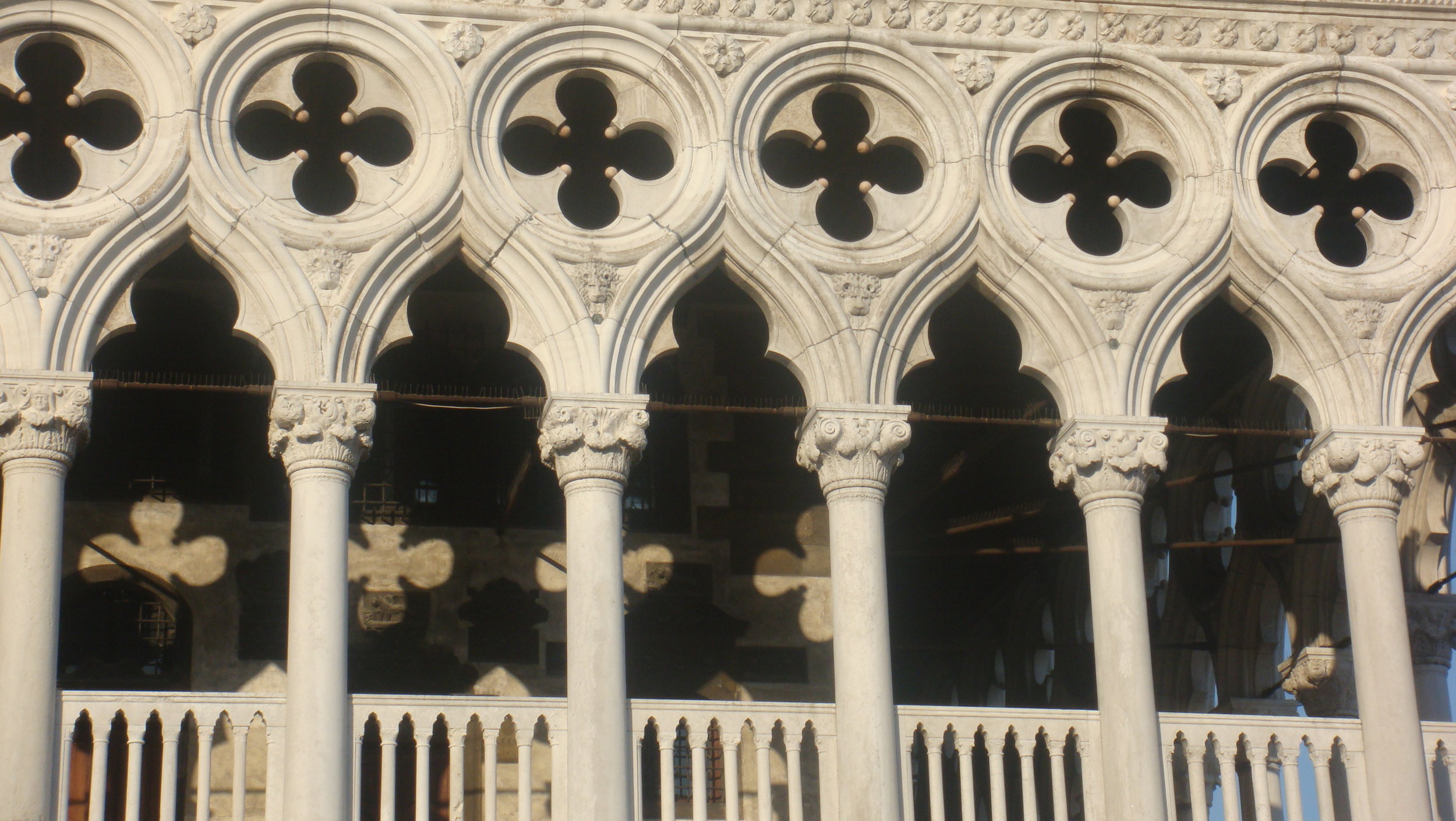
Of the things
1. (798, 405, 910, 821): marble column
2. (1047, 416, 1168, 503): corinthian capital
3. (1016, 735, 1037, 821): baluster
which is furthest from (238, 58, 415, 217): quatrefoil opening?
(1016, 735, 1037, 821): baluster

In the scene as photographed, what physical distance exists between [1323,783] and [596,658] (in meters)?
4.72

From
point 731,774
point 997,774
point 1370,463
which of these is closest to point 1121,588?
point 997,774

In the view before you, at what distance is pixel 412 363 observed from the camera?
1888 centimetres

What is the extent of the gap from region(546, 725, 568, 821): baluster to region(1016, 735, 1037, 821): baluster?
280 cm

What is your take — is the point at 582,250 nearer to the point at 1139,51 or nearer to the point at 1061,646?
the point at 1139,51

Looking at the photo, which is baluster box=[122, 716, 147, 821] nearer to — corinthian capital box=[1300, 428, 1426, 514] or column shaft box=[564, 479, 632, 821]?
column shaft box=[564, 479, 632, 821]

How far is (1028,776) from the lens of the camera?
604 inches

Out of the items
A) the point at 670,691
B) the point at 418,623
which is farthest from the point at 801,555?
the point at 418,623

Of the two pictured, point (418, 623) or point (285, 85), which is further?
point (418, 623)

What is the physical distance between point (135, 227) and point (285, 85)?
1.36 m

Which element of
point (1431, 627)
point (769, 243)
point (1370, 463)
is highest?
point (769, 243)

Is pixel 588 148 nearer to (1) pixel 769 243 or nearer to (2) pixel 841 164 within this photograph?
(1) pixel 769 243

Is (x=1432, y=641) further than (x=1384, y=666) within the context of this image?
Yes

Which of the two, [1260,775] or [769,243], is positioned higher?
[769,243]
